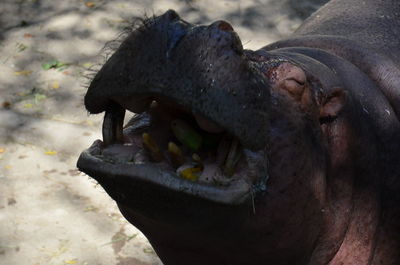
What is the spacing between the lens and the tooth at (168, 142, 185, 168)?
1.87 metres

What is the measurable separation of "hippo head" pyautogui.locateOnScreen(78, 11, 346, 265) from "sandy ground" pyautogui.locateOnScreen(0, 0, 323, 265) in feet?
2.40

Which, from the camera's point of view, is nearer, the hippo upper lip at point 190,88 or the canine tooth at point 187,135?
the hippo upper lip at point 190,88

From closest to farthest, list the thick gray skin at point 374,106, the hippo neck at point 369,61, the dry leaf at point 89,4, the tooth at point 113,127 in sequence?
the tooth at point 113,127 → the thick gray skin at point 374,106 → the hippo neck at point 369,61 → the dry leaf at point 89,4

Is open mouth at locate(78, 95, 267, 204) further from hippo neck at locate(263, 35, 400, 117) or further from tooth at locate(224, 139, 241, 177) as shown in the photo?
hippo neck at locate(263, 35, 400, 117)

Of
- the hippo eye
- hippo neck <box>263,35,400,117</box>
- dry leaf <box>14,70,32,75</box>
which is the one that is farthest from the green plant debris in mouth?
dry leaf <box>14,70,32,75</box>

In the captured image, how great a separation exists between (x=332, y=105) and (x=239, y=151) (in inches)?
22.5

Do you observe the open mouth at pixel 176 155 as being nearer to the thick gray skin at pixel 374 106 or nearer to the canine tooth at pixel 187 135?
the canine tooth at pixel 187 135

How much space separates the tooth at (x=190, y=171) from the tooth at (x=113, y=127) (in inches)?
9.7

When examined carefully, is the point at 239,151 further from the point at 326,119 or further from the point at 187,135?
the point at 326,119

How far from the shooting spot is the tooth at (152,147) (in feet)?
6.29

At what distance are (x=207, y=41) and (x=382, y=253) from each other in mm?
1255

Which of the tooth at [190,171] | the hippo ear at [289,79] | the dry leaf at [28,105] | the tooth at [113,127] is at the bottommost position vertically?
the dry leaf at [28,105]

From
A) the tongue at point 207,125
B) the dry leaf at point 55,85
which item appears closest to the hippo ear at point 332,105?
the tongue at point 207,125

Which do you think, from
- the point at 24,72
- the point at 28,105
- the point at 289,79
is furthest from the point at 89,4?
the point at 289,79
